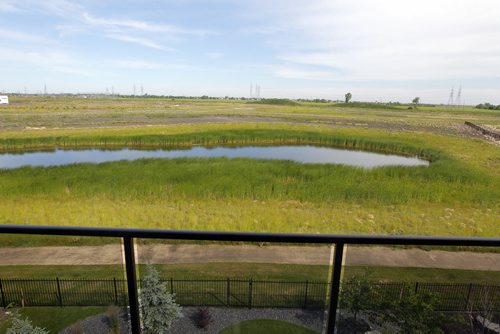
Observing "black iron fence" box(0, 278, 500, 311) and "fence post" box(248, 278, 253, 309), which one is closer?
"black iron fence" box(0, 278, 500, 311)

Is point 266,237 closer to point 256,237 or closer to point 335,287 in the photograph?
point 256,237

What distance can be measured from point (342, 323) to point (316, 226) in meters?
13.3

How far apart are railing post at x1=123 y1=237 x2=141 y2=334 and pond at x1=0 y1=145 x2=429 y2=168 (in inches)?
1218

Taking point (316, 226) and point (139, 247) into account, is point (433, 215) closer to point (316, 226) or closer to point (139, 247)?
point (316, 226)

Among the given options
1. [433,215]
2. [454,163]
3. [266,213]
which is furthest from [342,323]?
[454,163]

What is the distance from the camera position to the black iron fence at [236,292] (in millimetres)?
2686

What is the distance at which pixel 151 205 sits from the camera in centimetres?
1767

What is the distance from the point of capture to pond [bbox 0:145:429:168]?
112 ft

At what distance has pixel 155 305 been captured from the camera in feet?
8.99

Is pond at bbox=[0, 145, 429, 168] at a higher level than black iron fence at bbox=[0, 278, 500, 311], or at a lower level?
lower

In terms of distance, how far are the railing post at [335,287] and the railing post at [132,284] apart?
1.27m

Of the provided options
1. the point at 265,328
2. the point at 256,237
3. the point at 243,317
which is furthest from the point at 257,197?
the point at 256,237

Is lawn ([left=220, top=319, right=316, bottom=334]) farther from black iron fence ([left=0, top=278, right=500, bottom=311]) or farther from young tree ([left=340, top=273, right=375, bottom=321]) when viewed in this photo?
young tree ([left=340, top=273, right=375, bottom=321])

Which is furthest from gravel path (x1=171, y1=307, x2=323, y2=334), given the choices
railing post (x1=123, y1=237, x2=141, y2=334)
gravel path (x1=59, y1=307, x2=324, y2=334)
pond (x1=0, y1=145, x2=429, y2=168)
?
pond (x1=0, y1=145, x2=429, y2=168)
